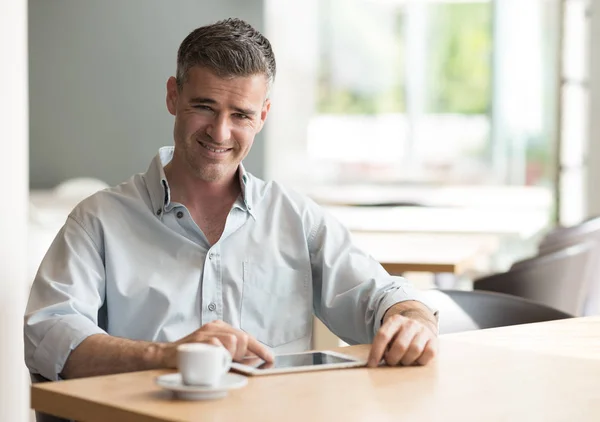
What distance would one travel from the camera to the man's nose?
217 cm

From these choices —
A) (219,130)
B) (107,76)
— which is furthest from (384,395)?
(107,76)

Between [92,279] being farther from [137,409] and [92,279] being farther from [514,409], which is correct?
[514,409]

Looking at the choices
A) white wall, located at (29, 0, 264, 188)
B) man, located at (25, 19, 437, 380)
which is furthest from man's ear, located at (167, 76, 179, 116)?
white wall, located at (29, 0, 264, 188)

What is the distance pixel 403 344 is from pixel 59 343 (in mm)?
653

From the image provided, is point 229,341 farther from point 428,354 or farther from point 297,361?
point 428,354

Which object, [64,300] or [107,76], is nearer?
[64,300]

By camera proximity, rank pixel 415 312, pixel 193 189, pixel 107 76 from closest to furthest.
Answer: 1. pixel 415 312
2. pixel 193 189
3. pixel 107 76

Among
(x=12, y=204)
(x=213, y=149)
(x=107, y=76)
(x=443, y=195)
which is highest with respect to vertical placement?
(x=107, y=76)

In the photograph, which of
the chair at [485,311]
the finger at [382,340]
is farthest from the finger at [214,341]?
the chair at [485,311]

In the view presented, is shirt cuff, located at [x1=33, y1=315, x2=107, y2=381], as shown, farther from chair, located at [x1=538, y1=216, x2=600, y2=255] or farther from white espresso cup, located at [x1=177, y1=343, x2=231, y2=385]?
chair, located at [x1=538, y1=216, x2=600, y2=255]

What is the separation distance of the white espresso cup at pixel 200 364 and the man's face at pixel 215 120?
784 millimetres

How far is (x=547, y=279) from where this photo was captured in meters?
3.43

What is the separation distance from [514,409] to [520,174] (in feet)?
23.6

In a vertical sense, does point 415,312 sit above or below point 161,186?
below
